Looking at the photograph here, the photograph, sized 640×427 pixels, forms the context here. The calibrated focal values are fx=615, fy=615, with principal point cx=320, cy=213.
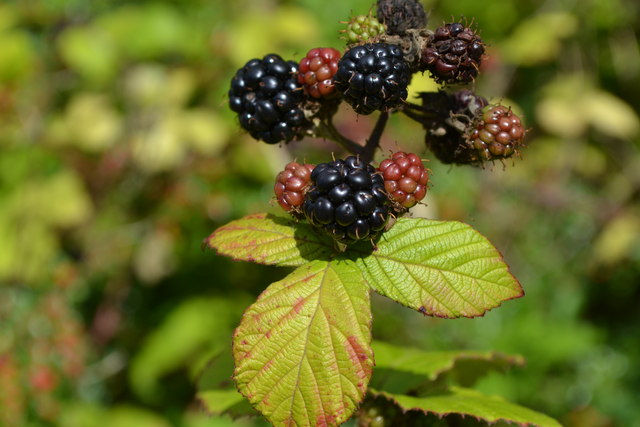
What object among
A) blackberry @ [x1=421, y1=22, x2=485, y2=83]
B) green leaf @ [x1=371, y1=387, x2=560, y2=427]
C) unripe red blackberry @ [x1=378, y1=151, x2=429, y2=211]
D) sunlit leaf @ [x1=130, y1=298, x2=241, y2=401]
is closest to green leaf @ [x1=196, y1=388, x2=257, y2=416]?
green leaf @ [x1=371, y1=387, x2=560, y2=427]

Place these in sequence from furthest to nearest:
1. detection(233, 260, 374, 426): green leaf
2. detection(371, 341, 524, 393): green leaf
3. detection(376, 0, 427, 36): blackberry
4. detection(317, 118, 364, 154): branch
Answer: detection(371, 341, 524, 393): green leaf, detection(317, 118, 364, 154): branch, detection(376, 0, 427, 36): blackberry, detection(233, 260, 374, 426): green leaf

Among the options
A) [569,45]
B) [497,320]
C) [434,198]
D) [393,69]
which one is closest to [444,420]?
[393,69]

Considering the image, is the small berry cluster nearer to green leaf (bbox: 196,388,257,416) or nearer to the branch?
the branch

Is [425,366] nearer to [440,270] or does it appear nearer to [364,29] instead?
[440,270]

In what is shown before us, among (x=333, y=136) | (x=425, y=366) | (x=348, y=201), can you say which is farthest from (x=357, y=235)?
(x=425, y=366)

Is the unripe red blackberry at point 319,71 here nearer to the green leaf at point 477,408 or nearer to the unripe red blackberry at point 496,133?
the unripe red blackberry at point 496,133

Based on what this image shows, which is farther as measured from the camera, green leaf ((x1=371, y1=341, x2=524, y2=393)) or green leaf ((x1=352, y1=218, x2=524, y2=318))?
green leaf ((x1=371, y1=341, x2=524, y2=393))
